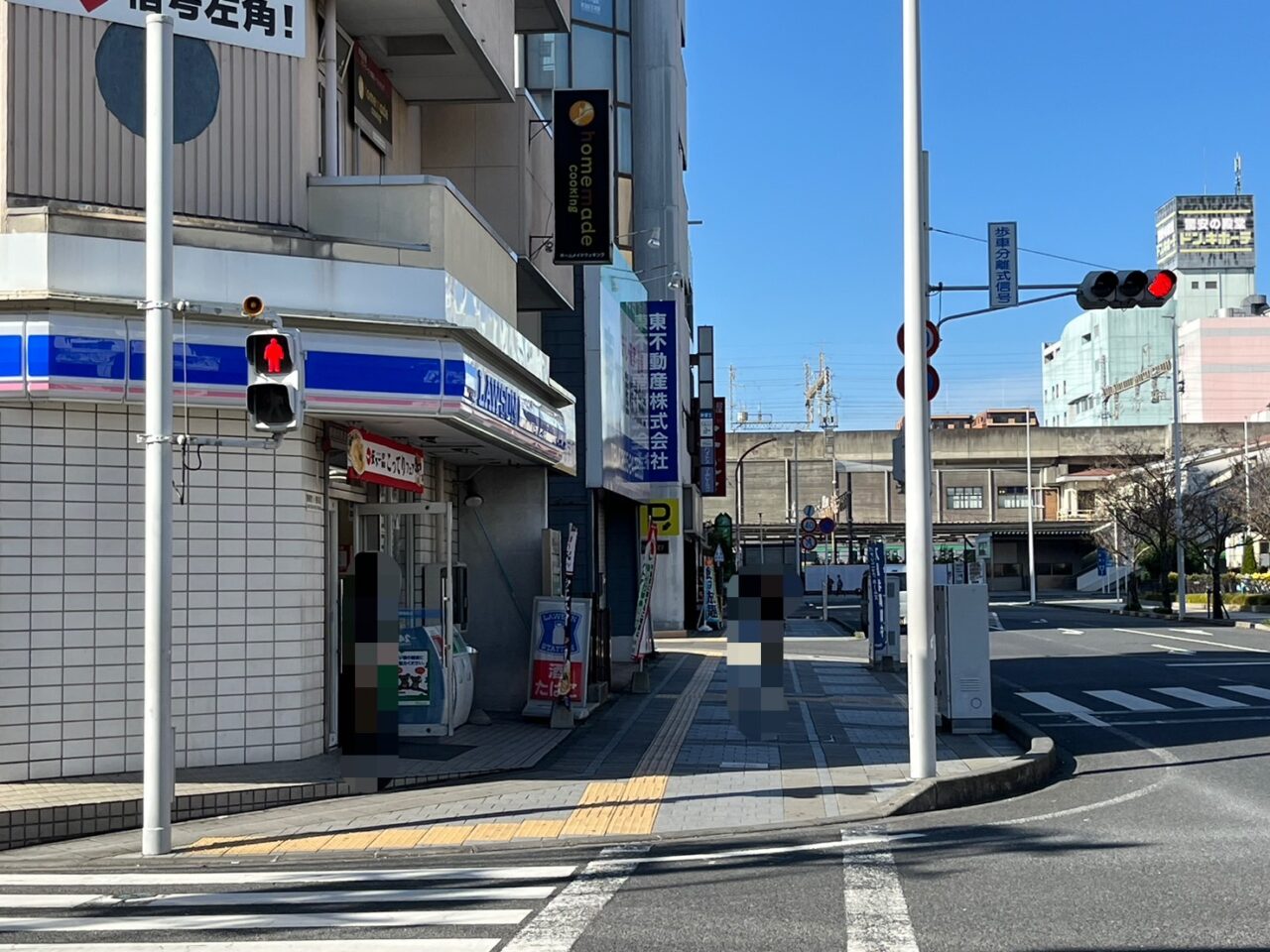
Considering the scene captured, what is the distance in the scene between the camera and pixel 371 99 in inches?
621

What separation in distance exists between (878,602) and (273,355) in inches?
719

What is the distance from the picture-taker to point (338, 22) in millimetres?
14586

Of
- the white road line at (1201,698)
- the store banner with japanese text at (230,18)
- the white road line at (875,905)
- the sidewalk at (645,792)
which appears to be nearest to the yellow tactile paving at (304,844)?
the sidewalk at (645,792)

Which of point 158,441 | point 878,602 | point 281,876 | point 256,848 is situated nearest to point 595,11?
point 878,602

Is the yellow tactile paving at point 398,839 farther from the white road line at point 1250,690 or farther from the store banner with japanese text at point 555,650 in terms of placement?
the white road line at point 1250,690

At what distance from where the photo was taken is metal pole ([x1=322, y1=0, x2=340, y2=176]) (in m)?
13.4

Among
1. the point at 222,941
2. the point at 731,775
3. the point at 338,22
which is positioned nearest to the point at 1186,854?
the point at 731,775

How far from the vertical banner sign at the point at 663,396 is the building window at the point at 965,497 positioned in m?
68.7

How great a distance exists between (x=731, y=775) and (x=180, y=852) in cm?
503

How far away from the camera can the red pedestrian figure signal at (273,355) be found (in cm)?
929

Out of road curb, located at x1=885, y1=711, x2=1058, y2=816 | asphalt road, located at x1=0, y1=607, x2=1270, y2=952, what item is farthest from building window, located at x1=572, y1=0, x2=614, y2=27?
asphalt road, located at x1=0, y1=607, x2=1270, y2=952

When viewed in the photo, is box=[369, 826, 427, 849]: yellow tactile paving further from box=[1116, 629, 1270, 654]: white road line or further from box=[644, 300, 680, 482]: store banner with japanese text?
box=[644, 300, 680, 482]: store banner with japanese text

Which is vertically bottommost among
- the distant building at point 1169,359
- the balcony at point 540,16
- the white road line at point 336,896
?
the white road line at point 336,896

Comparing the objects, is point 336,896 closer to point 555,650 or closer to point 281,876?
point 281,876
